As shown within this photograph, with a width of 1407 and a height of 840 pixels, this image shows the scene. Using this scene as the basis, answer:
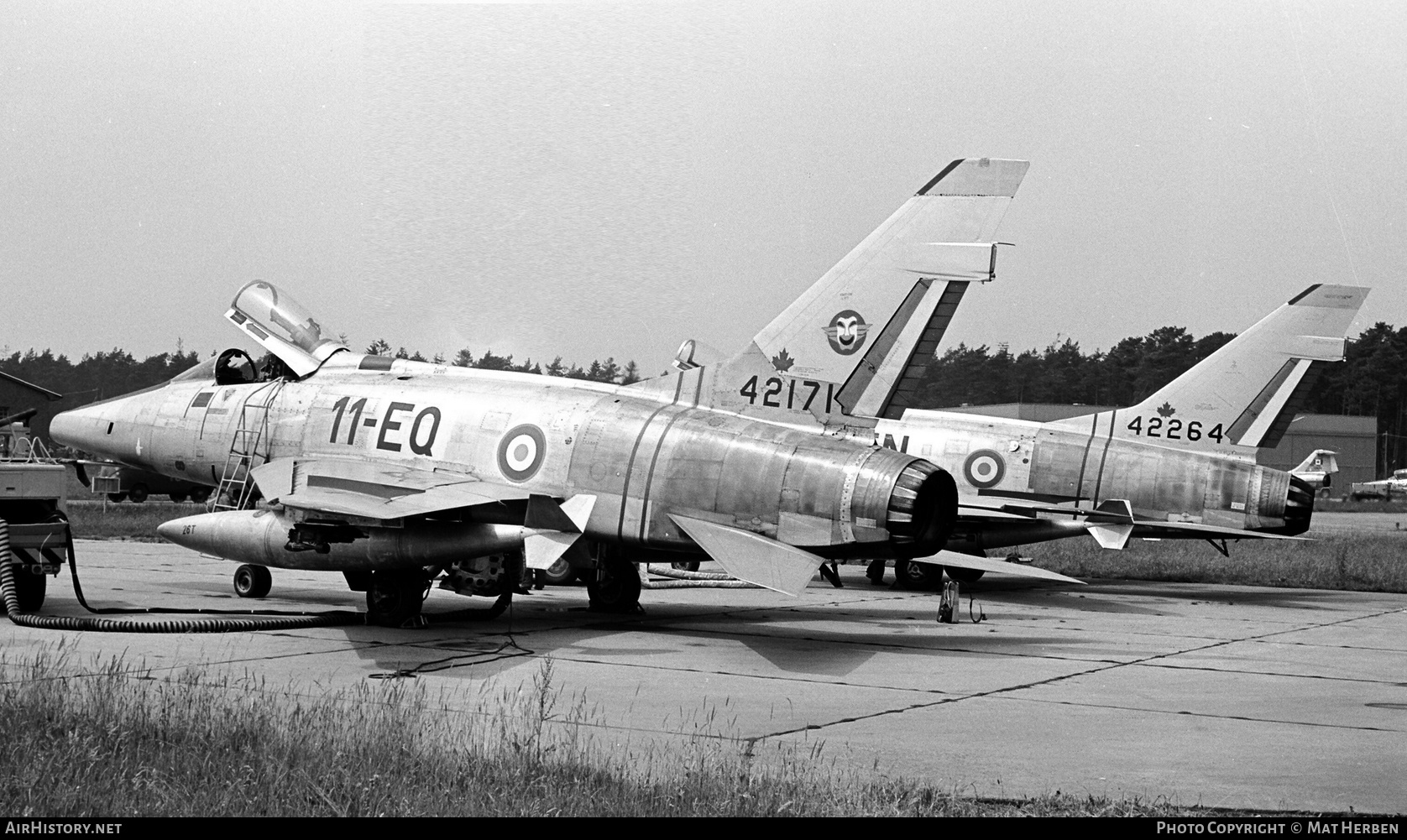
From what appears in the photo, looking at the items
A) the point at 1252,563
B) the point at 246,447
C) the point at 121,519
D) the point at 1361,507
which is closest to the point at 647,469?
the point at 246,447

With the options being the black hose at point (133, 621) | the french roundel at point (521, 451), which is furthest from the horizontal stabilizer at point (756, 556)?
the black hose at point (133, 621)

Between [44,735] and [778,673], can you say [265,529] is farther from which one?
[44,735]

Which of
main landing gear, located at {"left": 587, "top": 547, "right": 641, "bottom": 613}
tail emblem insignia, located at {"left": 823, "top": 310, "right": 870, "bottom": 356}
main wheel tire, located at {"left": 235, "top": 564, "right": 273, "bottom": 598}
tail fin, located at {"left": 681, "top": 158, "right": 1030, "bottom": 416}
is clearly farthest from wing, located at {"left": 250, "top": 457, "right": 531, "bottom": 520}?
tail emblem insignia, located at {"left": 823, "top": 310, "right": 870, "bottom": 356}

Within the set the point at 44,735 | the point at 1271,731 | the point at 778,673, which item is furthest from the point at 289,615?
the point at 1271,731

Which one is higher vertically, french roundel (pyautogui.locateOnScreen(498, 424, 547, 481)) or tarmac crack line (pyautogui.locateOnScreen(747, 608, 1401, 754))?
french roundel (pyautogui.locateOnScreen(498, 424, 547, 481))

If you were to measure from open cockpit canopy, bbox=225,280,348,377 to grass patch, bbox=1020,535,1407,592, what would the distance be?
47.8 feet

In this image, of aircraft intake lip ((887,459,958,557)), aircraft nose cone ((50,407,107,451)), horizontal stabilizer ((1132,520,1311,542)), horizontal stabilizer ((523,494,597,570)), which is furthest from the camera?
horizontal stabilizer ((1132,520,1311,542))

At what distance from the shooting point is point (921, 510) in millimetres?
11992

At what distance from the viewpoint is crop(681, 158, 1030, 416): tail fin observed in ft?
43.2

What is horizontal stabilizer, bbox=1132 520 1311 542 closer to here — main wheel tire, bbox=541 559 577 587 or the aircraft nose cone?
main wheel tire, bbox=541 559 577 587

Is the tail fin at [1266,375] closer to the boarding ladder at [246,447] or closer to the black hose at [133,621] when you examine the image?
the boarding ladder at [246,447]

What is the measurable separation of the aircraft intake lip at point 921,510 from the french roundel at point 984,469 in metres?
9.17

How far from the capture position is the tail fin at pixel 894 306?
1316 cm

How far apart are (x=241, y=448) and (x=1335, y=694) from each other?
11510 millimetres
